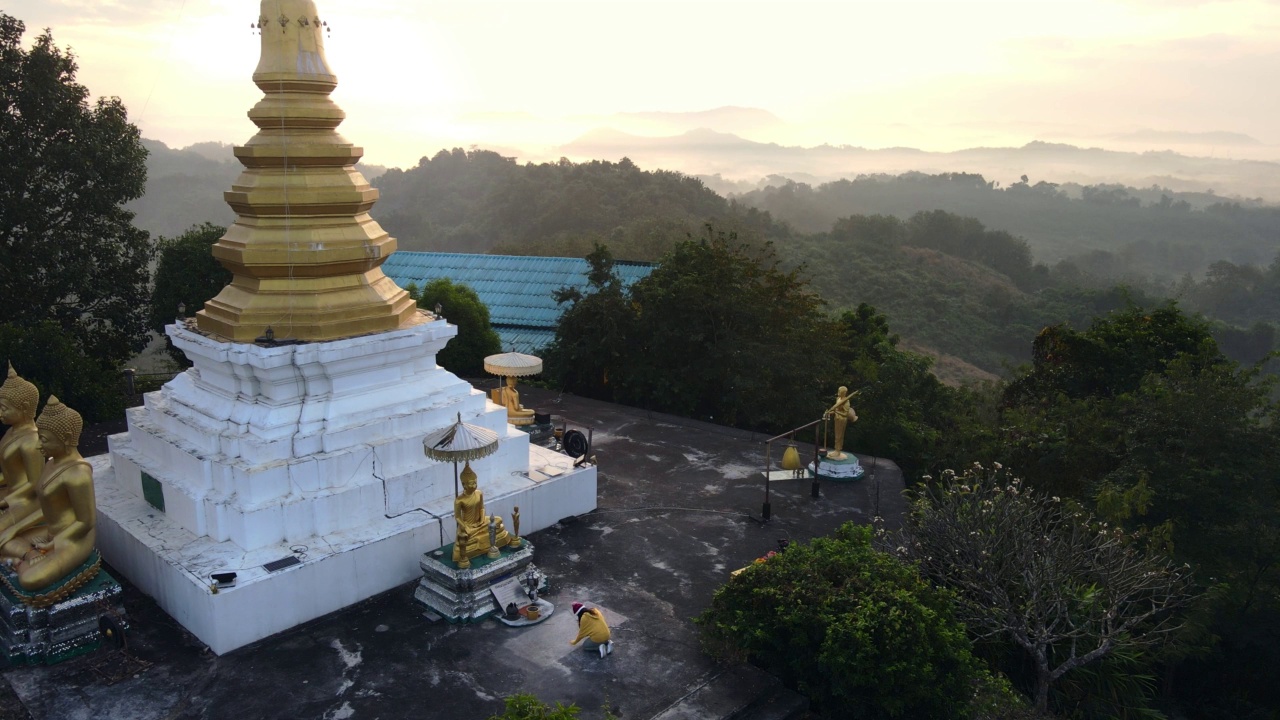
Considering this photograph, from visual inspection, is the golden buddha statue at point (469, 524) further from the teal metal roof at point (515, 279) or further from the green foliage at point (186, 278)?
the teal metal roof at point (515, 279)

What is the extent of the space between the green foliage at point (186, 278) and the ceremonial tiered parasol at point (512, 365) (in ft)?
27.2

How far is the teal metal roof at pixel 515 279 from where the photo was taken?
25859 millimetres

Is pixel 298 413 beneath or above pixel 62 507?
above

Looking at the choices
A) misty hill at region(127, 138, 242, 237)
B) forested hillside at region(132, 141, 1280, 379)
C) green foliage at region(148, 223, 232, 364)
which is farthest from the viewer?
misty hill at region(127, 138, 242, 237)

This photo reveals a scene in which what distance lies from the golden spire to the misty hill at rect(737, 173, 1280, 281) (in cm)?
7186

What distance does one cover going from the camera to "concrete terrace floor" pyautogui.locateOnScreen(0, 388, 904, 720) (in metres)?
9.05

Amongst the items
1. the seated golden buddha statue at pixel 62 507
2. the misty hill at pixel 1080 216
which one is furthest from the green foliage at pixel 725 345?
the misty hill at pixel 1080 216

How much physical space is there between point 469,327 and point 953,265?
46.4m

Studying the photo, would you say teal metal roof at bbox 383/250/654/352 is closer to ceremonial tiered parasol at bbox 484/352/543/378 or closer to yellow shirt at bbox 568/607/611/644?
ceremonial tiered parasol at bbox 484/352/543/378

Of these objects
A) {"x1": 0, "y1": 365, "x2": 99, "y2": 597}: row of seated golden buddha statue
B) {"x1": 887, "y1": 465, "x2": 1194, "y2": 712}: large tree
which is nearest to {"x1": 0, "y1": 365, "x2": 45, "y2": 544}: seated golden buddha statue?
{"x1": 0, "y1": 365, "x2": 99, "y2": 597}: row of seated golden buddha statue

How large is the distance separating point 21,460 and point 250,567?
9.52 ft

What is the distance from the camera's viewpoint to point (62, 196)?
823 inches

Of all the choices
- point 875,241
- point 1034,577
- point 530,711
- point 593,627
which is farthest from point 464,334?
point 875,241

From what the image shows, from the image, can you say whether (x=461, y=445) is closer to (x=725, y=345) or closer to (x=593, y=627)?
(x=593, y=627)
